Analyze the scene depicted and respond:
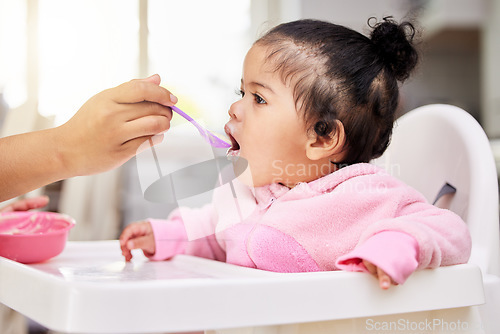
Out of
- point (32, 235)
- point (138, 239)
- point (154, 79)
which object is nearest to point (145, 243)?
point (138, 239)

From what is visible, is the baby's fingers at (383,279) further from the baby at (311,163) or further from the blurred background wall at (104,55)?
the blurred background wall at (104,55)

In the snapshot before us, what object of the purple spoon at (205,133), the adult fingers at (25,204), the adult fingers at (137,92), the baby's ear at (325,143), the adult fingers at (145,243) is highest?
the adult fingers at (137,92)

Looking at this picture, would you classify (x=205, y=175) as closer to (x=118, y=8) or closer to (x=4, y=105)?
(x=4, y=105)

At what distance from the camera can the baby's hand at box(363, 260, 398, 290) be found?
1.39 feet

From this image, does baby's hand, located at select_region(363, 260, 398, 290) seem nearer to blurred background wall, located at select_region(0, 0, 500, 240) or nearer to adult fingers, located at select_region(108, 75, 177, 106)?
adult fingers, located at select_region(108, 75, 177, 106)

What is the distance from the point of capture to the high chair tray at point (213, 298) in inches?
13.6

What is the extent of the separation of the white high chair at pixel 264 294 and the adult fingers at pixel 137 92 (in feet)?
0.56

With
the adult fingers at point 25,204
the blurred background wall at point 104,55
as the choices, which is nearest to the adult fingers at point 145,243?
the adult fingers at point 25,204

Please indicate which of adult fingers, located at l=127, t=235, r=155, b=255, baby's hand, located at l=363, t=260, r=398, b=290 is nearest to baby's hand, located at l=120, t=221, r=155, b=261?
adult fingers, located at l=127, t=235, r=155, b=255

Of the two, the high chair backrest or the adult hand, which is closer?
the adult hand

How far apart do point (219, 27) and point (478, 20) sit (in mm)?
1673

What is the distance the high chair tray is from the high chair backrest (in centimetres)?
21

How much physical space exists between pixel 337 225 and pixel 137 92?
25 cm

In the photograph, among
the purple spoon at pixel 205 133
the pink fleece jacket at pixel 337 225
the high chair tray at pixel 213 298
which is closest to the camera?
the high chair tray at pixel 213 298
